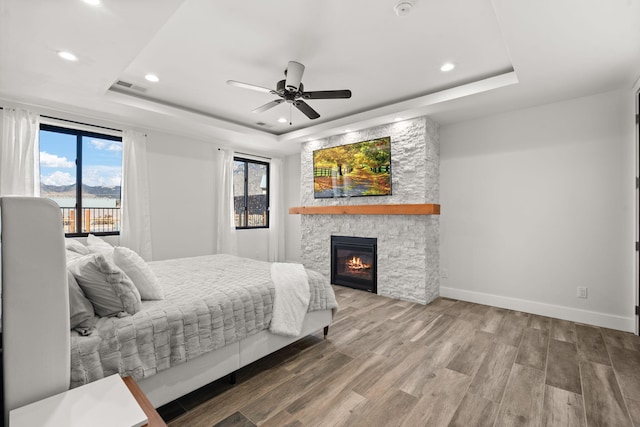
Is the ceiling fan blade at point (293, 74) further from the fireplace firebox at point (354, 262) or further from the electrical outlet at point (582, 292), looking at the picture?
the electrical outlet at point (582, 292)

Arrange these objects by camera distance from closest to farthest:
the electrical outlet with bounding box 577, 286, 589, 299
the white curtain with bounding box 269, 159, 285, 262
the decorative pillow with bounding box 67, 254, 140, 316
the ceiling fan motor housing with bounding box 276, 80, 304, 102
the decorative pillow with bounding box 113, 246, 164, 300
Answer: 1. the decorative pillow with bounding box 67, 254, 140, 316
2. the decorative pillow with bounding box 113, 246, 164, 300
3. the ceiling fan motor housing with bounding box 276, 80, 304, 102
4. the electrical outlet with bounding box 577, 286, 589, 299
5. the white curtain with bounding box 269, 159, 285, 262

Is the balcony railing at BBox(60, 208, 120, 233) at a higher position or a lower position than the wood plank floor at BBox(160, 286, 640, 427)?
higher

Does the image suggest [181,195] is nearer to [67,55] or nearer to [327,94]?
[67,55]

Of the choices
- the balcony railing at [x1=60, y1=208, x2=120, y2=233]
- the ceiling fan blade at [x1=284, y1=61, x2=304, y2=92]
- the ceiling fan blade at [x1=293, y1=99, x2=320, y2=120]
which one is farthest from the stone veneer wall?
the balcony railing at [x1=60, y1=208, x2=120, y2=233]

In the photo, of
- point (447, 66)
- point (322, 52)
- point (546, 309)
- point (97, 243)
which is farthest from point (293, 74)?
point (546, 309)

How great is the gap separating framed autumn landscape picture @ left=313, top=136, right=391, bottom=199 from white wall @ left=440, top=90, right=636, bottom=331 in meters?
0.88

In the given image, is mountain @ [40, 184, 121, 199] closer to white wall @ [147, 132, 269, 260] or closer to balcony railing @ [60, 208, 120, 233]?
balcony railing @ [60, 208, 120, 233]

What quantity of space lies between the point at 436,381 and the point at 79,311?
89.9 inches

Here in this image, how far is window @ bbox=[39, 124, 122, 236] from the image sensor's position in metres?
3.76

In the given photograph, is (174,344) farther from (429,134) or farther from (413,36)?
(429,134)

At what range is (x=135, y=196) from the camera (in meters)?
4.21

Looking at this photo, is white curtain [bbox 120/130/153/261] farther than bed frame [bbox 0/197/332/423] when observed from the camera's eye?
Yes

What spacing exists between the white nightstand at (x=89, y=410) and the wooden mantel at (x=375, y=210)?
11.4ft

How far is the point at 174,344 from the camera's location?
1.68 m
